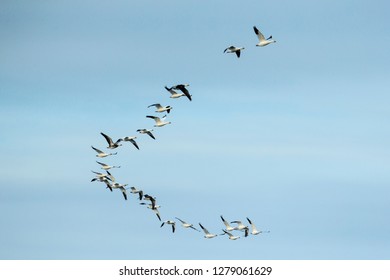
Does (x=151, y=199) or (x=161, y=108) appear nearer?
(x=161, y=108)

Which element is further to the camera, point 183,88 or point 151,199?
point 151,199

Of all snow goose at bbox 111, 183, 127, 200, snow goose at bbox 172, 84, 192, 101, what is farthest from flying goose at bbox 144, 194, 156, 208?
snow goose at bbox 172, 84, 192, 101

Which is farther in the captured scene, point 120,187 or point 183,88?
point 120,187

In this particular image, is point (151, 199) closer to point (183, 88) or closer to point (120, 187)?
point (120, 187)

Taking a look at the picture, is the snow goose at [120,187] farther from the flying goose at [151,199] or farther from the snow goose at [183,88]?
the snow goose at [183,88]

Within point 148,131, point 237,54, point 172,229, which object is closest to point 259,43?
point 237,54

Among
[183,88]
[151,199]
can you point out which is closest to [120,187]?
[151,199]

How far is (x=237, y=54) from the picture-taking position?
11925cm

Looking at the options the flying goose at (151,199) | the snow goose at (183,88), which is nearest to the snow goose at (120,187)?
the flying goose at (151,199)
